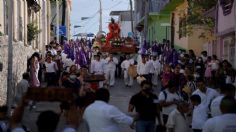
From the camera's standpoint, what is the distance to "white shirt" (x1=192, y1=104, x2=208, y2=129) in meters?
11.9

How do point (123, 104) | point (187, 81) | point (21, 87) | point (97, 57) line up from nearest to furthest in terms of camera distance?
point (21, 87)
point (187, 81)
point (123, 104)
point (97, 57)

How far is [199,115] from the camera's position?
1202 cm

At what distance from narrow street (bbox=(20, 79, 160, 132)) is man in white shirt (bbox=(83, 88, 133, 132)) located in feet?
20.4

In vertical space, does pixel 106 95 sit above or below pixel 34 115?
above

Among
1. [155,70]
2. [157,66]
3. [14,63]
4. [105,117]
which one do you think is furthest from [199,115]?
[157,66]

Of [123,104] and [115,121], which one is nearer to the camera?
[115,121]

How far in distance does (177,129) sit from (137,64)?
1772cm

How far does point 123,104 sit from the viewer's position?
2231cm

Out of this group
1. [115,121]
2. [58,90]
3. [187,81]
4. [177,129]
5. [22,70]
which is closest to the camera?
[58,90]

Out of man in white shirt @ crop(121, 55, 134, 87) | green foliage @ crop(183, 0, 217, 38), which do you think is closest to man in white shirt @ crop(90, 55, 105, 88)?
man in white shirt @ crop(121, 55, 134, 87)

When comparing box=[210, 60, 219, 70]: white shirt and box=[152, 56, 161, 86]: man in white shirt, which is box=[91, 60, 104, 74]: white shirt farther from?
box=[210, 60, 219, 70]: white shirt

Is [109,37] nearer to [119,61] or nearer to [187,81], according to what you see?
[119,61]

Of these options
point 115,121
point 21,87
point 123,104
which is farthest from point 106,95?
point 123,104

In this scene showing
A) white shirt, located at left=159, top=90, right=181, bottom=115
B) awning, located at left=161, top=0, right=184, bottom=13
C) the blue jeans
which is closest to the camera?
the blue jeans
